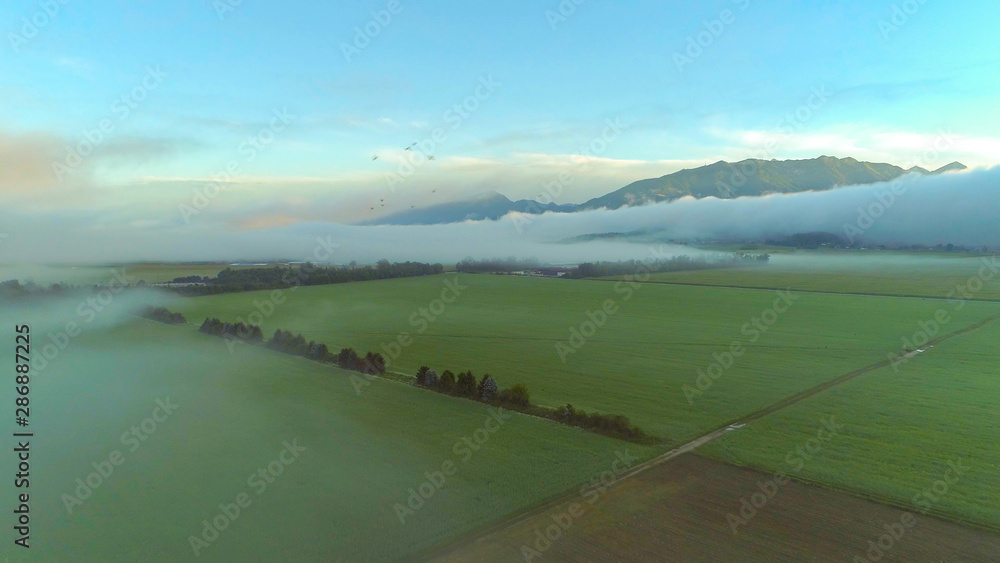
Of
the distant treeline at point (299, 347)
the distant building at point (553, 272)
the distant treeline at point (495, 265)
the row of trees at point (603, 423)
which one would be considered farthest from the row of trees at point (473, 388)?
the distant treeline at point (495, 265)

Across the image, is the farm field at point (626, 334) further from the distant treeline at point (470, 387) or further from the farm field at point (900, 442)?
the farm field at point (900, 442)

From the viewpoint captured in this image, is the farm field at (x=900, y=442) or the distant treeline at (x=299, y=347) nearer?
the farm field at (x=900, y=442)

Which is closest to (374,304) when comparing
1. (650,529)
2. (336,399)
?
(336,399)

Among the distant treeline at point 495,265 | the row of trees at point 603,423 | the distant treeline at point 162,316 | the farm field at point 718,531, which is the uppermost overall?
the distant treeline at point 495,265

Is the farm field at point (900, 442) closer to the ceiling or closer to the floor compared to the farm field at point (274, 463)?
closer to the floor

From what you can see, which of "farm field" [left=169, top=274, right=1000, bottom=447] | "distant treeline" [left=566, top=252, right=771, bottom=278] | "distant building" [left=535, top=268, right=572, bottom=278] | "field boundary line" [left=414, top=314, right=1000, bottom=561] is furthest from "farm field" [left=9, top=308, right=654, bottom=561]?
"distant treeline" [left=566, top=252, right=771, bottom=278]

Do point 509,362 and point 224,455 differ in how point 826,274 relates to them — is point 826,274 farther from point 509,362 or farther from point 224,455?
point 224,455
